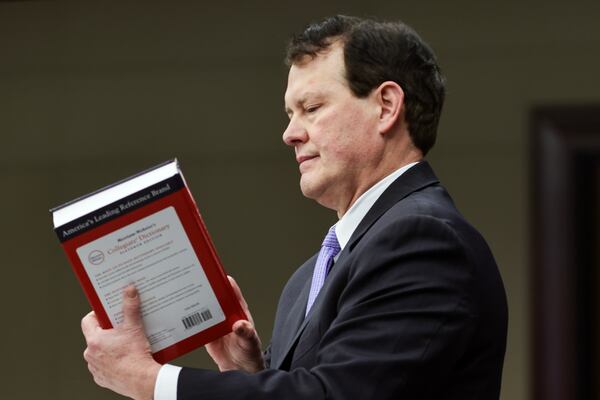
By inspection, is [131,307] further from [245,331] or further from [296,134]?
[296,134]

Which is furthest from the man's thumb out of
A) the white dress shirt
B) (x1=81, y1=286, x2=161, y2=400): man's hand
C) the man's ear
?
the man's ear

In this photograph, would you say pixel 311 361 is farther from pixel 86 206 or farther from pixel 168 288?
pixel 86 206

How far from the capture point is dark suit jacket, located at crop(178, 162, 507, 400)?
1.51m

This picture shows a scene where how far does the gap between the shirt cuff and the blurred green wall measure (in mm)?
2380

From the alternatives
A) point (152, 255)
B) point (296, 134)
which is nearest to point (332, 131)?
point (296, 134)

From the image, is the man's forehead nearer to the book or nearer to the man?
the man

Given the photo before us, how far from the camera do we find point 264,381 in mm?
1535

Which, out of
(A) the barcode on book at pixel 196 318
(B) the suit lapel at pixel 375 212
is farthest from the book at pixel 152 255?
(B) the suit lapel at pixel 375 212

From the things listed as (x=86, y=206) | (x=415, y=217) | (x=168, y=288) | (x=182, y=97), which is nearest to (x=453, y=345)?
(x=415, y=217)

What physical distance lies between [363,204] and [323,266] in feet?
0.44

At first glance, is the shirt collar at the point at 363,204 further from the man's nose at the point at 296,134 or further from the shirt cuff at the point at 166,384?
the shirt cuff at the point at 166,384

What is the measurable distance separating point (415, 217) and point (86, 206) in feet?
1.50

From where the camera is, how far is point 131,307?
5.34ft

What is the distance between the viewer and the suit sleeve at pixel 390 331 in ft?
4.94
